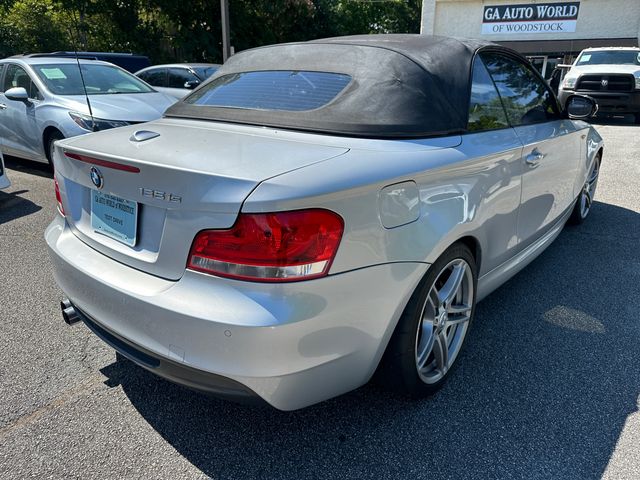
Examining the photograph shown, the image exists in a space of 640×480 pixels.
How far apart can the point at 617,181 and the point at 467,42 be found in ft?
16.8

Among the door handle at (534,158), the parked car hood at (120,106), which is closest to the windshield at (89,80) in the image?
the parked car hood at (120,106)

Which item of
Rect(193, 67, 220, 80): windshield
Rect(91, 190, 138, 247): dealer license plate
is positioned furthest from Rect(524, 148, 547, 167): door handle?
Rect(193, 67, 220, 80): windshield

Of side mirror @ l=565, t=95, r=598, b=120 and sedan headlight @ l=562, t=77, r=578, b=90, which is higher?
side mirror @ l=565, t=95, r=598, b=120

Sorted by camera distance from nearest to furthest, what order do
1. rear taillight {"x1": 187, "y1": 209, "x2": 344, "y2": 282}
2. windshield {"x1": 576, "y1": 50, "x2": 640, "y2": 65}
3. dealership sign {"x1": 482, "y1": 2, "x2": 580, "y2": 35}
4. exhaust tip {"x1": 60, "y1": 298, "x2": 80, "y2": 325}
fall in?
rear taillight {"x1": 187, "y1": 209, "x2": 344, "y2": 282} → exhaust tip {"x1": 60, "y1": 298, "x2": 80, "y2": 325} → windshield {"x1": 576, "y1": 50, "x2": 640, "y2": 65} → dealership sign {"x1": 482, "y1": 2, "x2": 580, "y2": 35}

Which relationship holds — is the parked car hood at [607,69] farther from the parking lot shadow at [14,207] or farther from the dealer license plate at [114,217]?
the dealer license plate at [114,217]

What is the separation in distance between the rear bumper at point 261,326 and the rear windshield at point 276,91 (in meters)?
1.03

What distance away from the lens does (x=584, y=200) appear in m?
4.91

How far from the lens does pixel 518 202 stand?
2918mm

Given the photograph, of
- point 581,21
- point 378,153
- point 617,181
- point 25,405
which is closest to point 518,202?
point 378,153

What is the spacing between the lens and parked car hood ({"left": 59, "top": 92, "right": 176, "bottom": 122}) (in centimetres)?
629

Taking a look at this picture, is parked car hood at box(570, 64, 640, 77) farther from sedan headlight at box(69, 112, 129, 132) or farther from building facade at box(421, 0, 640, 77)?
sedan headlight at box(69, 112, 129, 132)

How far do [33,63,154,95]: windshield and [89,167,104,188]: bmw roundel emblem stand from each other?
5303 millimetres

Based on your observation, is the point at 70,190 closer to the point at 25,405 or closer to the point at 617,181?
the point at 25,405

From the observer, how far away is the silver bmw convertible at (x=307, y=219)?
1.73 metres
